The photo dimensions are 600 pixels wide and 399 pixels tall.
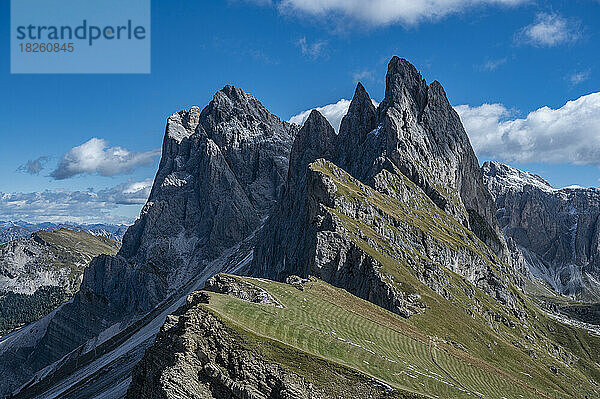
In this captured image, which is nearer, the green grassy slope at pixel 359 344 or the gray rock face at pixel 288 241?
the green grassy slope at pixel 359 344

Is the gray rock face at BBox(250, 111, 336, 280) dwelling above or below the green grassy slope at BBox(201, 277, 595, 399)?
above

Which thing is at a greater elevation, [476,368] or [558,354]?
[476,368]

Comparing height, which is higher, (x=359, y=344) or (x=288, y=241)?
(x=288, y=241)

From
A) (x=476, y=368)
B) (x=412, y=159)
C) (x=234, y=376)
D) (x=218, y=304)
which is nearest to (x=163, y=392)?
(x=234, y=376)

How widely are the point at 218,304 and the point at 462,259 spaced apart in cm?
12514

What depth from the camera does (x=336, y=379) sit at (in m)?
42.3

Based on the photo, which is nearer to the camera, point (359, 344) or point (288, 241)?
point (359, 344)

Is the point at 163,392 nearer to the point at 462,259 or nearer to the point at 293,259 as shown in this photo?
the point at 293,259

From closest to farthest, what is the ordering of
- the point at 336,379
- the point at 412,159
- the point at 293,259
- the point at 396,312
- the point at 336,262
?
the point at 336,379 → the point at 396,312 → the point at 336,262 → the point at 293,259 → the point at 412,159

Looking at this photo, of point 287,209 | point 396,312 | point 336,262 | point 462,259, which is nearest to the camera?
point 396,312

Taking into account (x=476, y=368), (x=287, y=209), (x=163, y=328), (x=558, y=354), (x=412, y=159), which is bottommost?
Result: (x=558, y=354)

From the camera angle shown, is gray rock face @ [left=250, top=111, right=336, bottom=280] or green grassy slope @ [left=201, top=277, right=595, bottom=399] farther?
gray rock face @ [left=250, top=111, right=336, bottom=280]

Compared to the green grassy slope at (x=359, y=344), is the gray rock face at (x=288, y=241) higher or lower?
higher

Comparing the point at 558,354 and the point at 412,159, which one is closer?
the point at 558,354
